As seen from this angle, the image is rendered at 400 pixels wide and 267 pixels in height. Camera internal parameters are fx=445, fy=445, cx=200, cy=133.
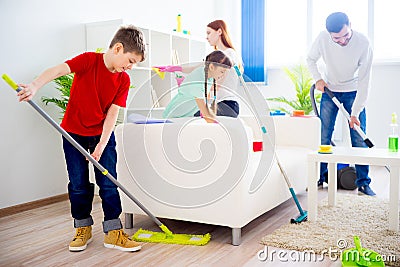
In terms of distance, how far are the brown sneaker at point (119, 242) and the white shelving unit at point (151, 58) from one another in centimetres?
112

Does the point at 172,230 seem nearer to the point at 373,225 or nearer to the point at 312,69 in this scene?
the point at 373,225

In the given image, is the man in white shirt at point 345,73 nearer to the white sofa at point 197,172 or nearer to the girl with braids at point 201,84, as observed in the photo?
the girl with braids at point 201,84

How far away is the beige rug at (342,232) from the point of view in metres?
2.10

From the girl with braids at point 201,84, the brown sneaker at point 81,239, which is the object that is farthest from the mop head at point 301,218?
the brown sneaker at point 81,239

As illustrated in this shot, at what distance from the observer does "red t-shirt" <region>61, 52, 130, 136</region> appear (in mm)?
2102

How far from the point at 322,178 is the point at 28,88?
2.63m

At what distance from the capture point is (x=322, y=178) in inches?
146

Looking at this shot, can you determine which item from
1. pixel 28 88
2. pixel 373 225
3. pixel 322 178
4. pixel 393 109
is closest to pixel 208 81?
pixel 28 88

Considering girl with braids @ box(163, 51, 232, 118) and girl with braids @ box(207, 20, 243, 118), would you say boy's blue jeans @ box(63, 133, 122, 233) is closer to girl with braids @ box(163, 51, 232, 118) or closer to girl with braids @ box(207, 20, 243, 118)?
girl with braids @ box(163, 51, 232, 118)

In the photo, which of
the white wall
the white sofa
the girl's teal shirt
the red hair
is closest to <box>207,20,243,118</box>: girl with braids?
the red hair

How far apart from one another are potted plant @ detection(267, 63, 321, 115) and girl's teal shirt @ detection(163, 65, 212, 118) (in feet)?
7.52

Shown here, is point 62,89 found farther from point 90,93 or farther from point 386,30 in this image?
point 386,30

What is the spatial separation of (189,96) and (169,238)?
0.87 metres

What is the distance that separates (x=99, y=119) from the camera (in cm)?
214
